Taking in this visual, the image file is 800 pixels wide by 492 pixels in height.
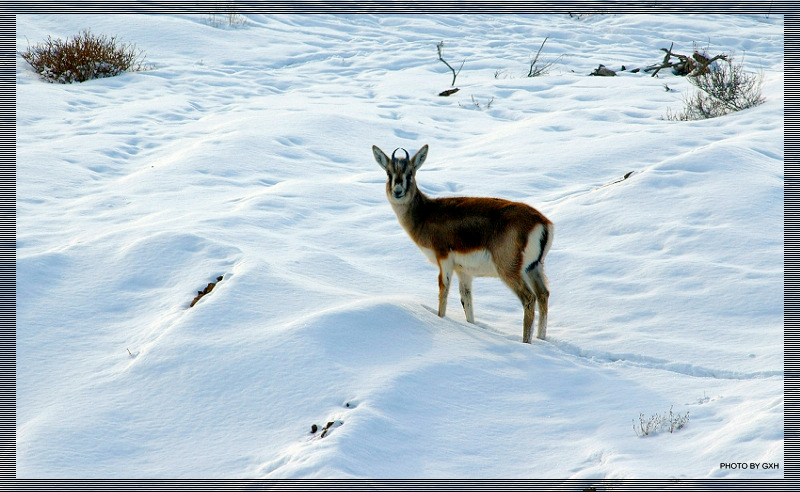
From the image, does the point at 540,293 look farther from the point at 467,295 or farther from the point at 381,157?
the point at 381,157

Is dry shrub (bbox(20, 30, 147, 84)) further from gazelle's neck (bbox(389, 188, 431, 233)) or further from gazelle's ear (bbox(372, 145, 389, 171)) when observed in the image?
gazelle's neck (bbox(389, 188, 431, 233))

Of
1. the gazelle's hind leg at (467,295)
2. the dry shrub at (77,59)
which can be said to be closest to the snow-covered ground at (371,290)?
the gazelle's hind leg at (467,295)

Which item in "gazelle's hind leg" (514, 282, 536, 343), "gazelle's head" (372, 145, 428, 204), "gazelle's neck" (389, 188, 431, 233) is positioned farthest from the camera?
"gazelle's neck" (389, 188, 431, 233)

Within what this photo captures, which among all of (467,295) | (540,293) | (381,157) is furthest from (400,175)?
(540,293)

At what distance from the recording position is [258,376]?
20.1 ft

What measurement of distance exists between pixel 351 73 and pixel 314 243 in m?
9.61

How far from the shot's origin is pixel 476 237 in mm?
7320

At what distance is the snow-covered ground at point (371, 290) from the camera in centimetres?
546

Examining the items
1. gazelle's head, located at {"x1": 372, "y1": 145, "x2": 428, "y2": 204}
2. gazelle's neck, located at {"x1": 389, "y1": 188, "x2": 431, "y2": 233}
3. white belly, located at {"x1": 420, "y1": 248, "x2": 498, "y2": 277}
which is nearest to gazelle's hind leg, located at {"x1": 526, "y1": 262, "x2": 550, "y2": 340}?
white belly, located at {"x1": 420, "y1": 248, "x2": 498, "y2": 277}

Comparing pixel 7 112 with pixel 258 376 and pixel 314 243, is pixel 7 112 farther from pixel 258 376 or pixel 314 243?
pixel 258 376

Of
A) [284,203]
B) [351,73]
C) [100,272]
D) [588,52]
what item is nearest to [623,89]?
[588,52]

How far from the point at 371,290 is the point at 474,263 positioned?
1331 mm

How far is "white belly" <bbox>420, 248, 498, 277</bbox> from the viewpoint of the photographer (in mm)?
7292

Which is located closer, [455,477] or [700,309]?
[455,477]
